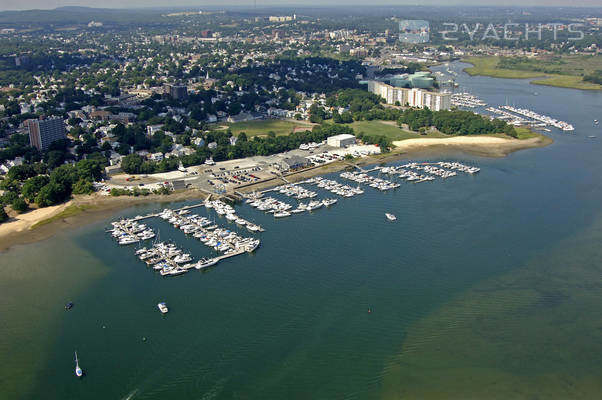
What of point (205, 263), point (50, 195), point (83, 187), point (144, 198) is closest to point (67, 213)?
point (50, 195)

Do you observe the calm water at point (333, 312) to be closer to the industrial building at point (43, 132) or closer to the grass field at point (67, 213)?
the grass field at point (67, 213)

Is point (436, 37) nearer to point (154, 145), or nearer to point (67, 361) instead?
point (154, 145)

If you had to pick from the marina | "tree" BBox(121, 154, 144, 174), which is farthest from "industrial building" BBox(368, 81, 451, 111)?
"tree" BBox(121, 154, 144, 174)

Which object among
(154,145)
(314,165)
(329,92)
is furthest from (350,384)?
(329,92)

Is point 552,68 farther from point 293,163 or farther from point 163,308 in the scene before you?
point 163,308

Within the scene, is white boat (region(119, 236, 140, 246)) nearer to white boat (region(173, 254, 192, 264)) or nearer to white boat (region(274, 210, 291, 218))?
white boat (region(173, 254, 192, 264))

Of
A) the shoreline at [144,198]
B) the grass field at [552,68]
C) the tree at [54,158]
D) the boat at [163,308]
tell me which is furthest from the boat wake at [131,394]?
the grass field at [552,68]
